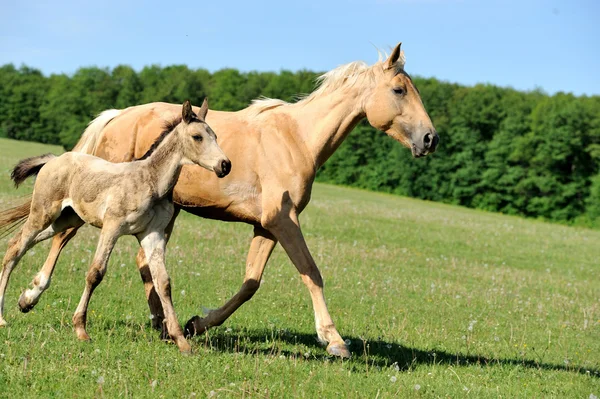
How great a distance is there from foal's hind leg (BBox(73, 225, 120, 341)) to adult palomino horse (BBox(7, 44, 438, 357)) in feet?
2.81

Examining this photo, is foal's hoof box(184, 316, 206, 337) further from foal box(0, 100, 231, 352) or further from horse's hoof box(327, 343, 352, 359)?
horse's hoof box(327, 343, 352, 359)

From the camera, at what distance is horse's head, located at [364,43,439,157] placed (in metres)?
7.40

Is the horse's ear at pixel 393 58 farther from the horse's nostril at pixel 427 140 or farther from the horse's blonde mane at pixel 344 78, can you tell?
the horse's nostril at pixel 427 140

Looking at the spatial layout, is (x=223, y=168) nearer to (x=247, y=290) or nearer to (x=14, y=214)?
(x=247, y=290)

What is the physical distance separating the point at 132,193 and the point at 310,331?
3.47 meters

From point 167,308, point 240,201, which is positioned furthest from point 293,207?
point 167,308

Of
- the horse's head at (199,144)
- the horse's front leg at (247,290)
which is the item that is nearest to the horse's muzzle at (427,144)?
the horse's front leg at (247,290)

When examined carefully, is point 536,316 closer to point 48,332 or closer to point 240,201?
point 240,201

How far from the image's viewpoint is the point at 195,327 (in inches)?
288

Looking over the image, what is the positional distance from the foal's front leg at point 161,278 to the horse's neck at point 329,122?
6.93 ft

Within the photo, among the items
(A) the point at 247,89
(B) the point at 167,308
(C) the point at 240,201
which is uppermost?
(A) the point at 247,89

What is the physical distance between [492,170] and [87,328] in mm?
62897

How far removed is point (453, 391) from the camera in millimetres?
6262

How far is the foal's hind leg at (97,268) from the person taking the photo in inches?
248
